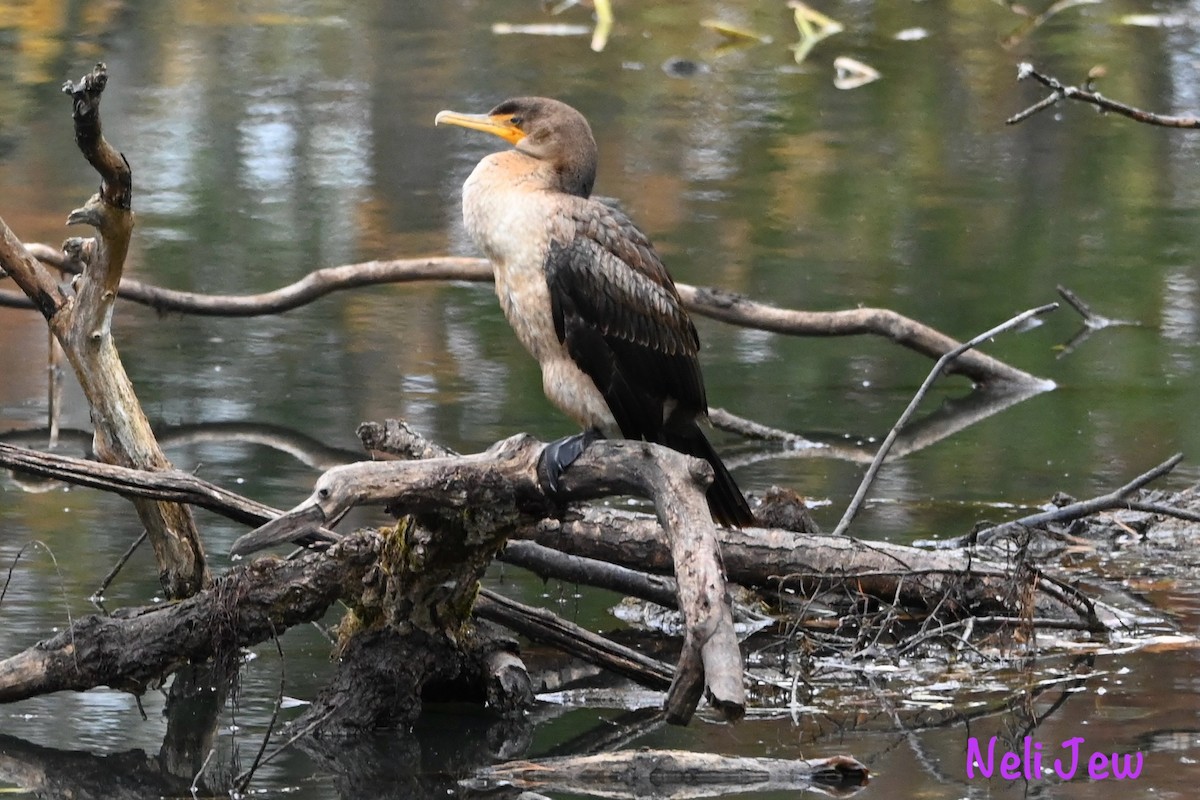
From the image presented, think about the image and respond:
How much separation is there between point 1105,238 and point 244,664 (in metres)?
6.93

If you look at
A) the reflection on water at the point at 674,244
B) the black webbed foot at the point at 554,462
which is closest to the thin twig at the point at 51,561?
the reflection on water at the point at 674,244

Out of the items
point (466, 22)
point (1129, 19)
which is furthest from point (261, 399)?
point (1129, 19)

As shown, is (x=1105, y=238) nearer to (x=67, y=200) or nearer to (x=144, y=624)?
(x=67, y=200)

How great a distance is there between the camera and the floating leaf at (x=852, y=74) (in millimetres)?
14797

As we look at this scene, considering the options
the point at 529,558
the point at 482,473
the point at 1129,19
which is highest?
the point at 482,473

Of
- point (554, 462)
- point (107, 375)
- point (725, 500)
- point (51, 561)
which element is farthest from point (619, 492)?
point (51, 561)

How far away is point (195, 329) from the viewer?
8883 mm

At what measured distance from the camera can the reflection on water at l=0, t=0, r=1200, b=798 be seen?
17.5ft

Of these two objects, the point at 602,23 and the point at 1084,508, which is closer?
the point at 1084,508

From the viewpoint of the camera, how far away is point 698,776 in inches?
164

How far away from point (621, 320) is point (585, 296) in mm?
119

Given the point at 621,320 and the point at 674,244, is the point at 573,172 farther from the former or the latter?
the point at 674,244
